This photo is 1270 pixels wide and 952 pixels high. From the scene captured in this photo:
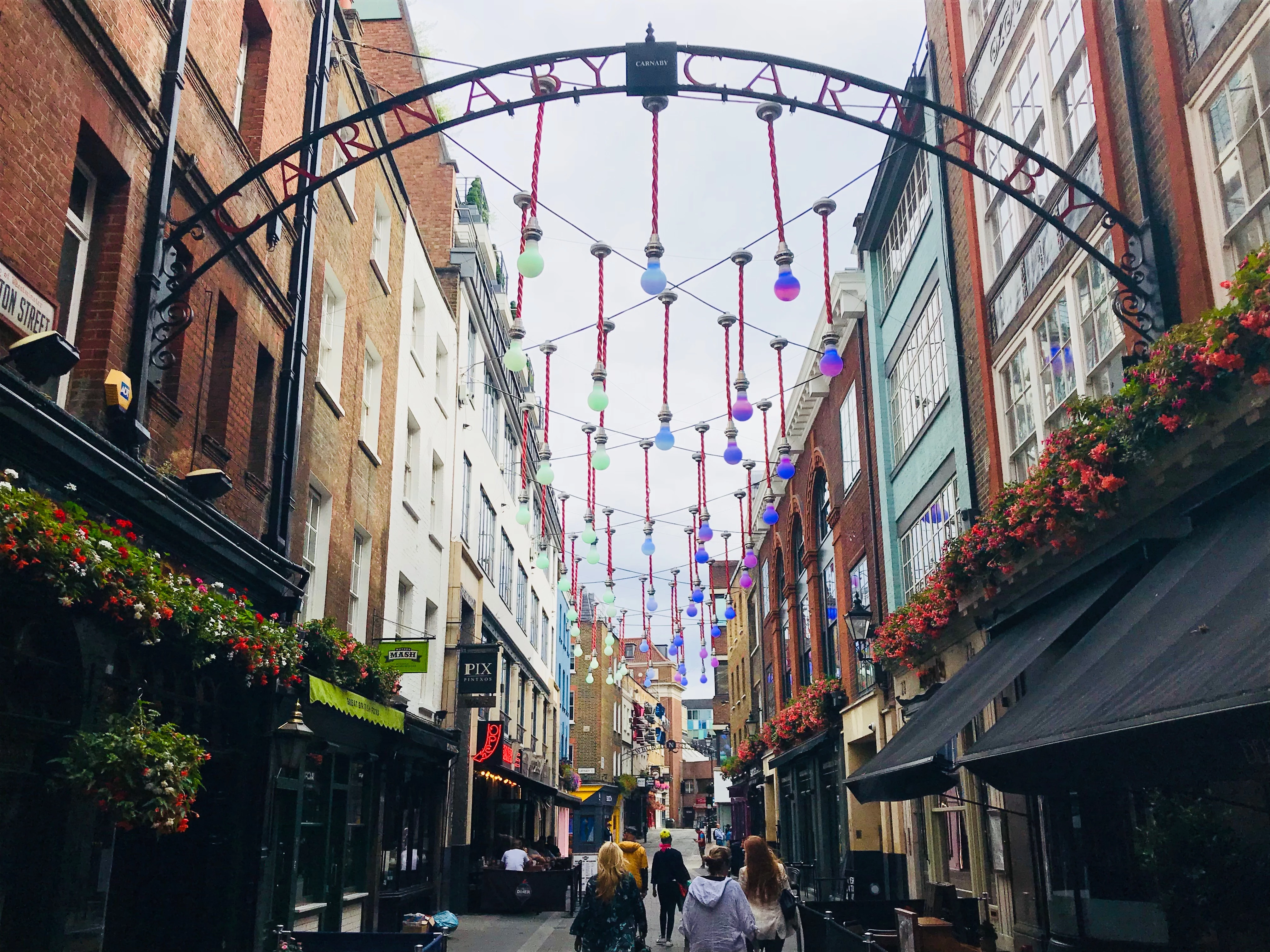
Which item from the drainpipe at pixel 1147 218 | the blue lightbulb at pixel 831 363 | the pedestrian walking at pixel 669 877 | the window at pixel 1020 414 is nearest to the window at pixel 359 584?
the pedestrian walking at pixel 669 877

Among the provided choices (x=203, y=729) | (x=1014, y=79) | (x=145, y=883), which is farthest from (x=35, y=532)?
(x=1014, y=79)

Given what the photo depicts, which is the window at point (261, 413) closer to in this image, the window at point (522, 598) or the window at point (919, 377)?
the window at point (919, 377)

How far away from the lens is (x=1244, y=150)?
A: 8125 millimetres

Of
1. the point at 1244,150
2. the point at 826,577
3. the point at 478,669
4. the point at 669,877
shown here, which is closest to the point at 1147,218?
the point at 1244,150

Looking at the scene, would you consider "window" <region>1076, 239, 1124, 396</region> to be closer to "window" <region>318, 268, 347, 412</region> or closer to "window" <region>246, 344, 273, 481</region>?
"window" <region>246, 344, 273, 481</region>

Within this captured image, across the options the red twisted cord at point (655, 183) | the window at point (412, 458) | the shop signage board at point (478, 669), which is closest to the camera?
the red twisted cord at point (655, 183)

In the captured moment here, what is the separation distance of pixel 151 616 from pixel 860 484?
17.6 m

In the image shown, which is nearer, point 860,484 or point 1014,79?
point 1014,79

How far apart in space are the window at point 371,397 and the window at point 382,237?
1263mm

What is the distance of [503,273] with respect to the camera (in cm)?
3189

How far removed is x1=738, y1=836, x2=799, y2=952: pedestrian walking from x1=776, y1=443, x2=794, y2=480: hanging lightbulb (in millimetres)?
5396

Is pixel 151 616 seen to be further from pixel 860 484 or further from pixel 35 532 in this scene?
pixel 860 484

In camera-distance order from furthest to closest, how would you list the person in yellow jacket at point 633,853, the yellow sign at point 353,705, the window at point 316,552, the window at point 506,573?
the window at point 506,573 < the window at point 316,552 < the person in yellow jacket at point 633,853 < the yellow sign at point 353,705

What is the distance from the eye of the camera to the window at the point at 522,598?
33250 mm
